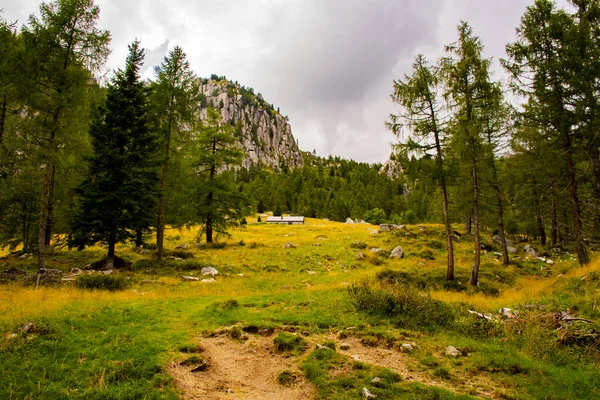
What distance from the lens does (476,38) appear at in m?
16.5

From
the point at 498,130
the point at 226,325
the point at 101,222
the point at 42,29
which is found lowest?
the point at 226,325

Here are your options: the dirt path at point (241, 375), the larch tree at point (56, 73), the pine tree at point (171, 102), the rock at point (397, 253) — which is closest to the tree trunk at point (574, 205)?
the rock at point (397, 253)

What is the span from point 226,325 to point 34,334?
4528 mm

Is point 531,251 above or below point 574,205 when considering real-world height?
below

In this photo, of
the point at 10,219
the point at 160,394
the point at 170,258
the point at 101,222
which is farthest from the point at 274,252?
the point at 160,394

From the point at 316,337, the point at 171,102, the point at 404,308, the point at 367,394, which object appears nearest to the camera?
the point at 367,394

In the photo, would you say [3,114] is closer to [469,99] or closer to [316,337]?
[316,337]

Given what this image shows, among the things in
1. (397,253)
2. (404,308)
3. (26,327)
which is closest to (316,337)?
(404,308)

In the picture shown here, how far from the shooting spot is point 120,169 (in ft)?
58.6

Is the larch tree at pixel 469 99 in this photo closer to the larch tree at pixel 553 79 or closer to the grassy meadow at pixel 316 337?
the larch tree at pixel 553 79

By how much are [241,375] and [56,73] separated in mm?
16193

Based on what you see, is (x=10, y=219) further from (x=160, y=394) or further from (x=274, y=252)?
(x=160, y=394)

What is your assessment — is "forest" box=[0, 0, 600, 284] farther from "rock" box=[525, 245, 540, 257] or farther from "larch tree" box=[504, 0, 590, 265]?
"rock" box=[525, 245, 540, 257]

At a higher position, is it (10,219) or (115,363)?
(10,219)
